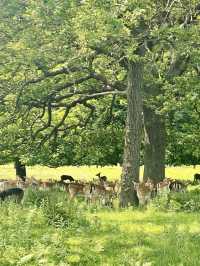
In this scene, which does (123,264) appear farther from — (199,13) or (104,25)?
(199,13)

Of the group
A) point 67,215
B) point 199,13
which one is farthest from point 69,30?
point 67,215

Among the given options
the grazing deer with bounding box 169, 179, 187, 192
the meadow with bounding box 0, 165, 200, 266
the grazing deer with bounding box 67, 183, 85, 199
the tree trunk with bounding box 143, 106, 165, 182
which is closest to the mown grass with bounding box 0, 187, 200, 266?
the meadow with bounding box 0, 165, 200, 266

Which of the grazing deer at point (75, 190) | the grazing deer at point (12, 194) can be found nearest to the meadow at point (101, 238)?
the grazing deer at point (12, 194)

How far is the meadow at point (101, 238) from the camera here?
34.3ft

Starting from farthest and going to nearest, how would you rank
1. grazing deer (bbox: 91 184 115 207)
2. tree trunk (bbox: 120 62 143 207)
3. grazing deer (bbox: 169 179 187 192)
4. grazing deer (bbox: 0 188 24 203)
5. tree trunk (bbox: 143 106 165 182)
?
tree trunk (bbox: 143 106 165 182) → grazing deer (bbox: 169 179 187 192) → grazing deer (bbox: 0 188 24 203) → grazing deer (bbox: 91 184 115 207) → tree trunk (bbox: 120 62 143 207)

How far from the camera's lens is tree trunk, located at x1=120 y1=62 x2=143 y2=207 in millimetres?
17781

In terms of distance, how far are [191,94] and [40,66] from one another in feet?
19.1

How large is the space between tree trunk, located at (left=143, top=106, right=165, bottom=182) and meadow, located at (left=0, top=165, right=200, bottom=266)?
605 centimetres

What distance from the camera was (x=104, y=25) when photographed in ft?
49.7

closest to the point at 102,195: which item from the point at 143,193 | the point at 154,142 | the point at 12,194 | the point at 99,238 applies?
the point at 143,193

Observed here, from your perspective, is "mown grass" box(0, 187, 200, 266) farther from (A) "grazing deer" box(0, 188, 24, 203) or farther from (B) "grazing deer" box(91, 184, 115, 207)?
(A) "grazing deer" box(0, 188, 24, 203)

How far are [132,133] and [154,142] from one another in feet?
16.7

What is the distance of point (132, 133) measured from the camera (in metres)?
18.0

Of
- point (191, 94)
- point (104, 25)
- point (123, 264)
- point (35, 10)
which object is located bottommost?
point (123, 264)
